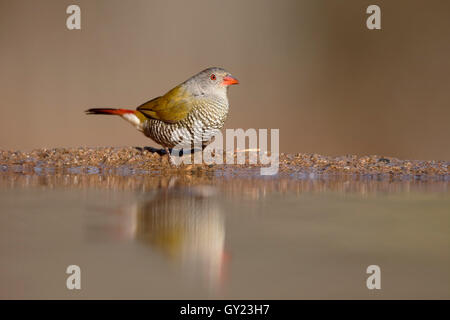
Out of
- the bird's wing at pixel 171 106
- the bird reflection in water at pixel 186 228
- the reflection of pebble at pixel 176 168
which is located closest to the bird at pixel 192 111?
the bird's wing at pixel 171 106

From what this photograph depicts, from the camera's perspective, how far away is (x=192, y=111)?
5.21 metres

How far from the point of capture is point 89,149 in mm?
5875

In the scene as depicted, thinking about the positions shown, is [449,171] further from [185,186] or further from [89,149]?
[89,149]

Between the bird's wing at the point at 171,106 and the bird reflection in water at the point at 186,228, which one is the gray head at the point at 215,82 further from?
the bird reflection in water at the point at 186,228

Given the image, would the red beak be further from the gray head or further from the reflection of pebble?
the reflection of pebble

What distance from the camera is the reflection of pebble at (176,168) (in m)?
4.95

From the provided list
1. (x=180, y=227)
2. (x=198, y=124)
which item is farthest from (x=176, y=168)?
(x=180, y=227)

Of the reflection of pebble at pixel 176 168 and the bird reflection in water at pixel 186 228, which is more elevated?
the reflection of pebble at pixel 176 168

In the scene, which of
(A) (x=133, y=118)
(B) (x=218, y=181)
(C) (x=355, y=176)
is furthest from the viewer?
(A) (x=133, y=118)

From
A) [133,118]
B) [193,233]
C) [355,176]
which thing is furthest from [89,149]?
[193,233]

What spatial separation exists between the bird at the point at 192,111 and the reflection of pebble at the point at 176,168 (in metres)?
0.29

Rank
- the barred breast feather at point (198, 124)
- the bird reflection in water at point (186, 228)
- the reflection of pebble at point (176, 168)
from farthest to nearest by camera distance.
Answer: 1. the barred breast feather at point (198, 124)
2. the reflection of pebble at point (176, 168)
3. the bird reflection in water at point (186, 228)

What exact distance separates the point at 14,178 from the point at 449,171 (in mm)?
3674

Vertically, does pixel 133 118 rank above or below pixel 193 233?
above
